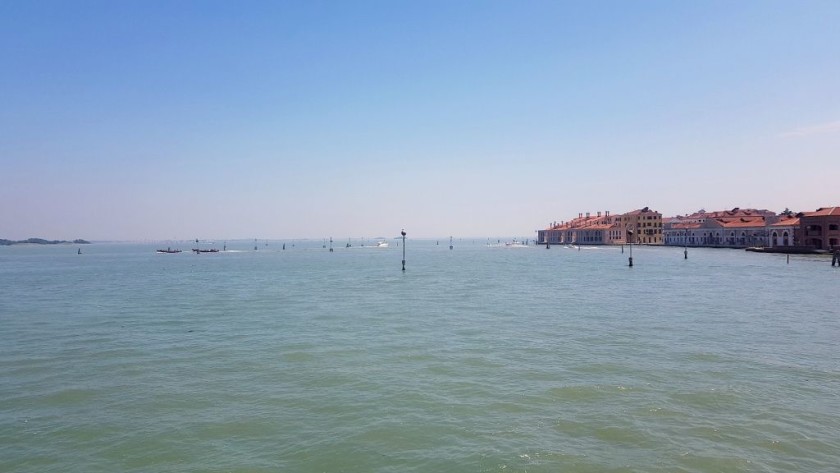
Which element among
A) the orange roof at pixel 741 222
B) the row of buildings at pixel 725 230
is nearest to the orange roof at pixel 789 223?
the row of buildings at pixel 725 230

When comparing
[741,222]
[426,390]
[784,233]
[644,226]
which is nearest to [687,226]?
[644,226]

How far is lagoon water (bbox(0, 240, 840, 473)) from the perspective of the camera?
10.4m

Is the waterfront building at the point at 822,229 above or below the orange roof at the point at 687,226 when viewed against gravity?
below

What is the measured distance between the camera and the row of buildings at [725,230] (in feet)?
338

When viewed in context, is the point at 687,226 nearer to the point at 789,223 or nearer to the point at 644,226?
the point at 644,226

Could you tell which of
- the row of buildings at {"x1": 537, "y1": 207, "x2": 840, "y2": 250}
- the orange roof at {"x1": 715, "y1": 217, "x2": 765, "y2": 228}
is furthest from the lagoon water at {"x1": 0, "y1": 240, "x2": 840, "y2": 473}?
the orange roof at {"x1": 715, "y1": 217, "x2": 765, "y2": 228}

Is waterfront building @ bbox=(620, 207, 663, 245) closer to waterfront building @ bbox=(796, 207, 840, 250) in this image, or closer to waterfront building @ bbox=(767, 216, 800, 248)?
waterfront building @ bbox=(767, 216, 800, 248)

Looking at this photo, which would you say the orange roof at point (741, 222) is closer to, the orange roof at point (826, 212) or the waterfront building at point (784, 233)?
the waterfront building at point (784, 233)

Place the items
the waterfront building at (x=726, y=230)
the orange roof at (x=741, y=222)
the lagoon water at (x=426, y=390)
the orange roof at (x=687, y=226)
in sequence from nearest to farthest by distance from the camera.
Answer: the lagoon water at (x=426, y=390) → the waterfront building at (x=726, y=230) → the orange roof at (x=741, y=222) → the orange roof at (x=687, y=226)

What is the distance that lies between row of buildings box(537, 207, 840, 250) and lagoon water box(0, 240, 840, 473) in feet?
242

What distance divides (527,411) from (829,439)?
20.2ft

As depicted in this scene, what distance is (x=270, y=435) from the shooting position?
11.5 metres

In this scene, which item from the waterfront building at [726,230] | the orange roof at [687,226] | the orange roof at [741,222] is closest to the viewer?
the waterfront building at [726,230]

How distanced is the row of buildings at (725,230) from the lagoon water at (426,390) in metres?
73.7
